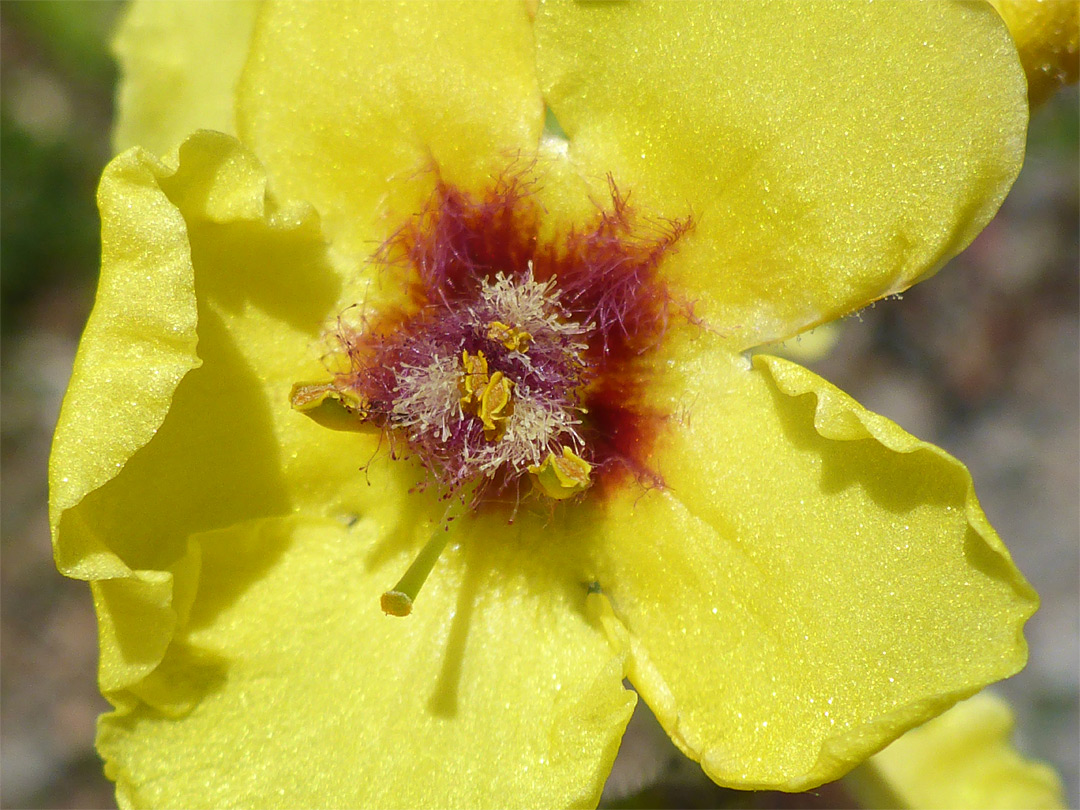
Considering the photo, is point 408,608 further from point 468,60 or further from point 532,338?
point 468,60

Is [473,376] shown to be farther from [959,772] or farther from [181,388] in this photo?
[959,772]

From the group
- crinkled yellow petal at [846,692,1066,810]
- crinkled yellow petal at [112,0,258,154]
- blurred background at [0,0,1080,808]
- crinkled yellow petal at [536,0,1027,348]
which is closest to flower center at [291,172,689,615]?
crinkled yellow petal at [536,0,1027,348]

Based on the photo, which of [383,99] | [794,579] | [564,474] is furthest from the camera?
[383,99]

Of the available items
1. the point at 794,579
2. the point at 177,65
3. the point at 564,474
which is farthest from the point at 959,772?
the point at 177,65

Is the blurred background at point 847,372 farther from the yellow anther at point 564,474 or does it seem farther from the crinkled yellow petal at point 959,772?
the yellow anther at point 564,474

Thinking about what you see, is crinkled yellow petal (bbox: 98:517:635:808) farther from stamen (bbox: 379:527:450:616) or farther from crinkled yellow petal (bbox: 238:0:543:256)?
crinkled yellow petal (bbox: 238:0:543:256)

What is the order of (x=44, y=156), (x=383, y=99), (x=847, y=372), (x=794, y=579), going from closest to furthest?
1. (x=794, y=579)
2. (x=383, y=99)
3. (x=44, y=156)
4. (x=847, y=372)
